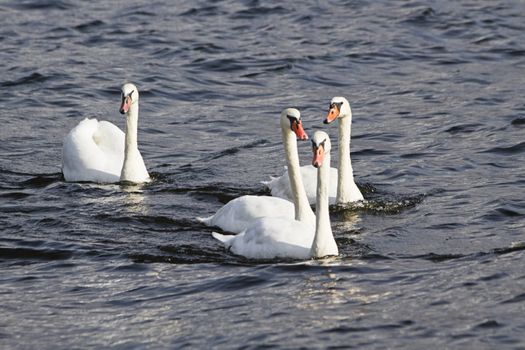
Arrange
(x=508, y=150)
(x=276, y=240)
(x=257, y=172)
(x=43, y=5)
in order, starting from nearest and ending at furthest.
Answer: (x=276, y=240) < (x=257, y=172) < (x=508, y=150) < (x=43, y=5)

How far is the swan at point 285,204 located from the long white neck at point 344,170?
101 cm

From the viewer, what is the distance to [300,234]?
1222 centimetres

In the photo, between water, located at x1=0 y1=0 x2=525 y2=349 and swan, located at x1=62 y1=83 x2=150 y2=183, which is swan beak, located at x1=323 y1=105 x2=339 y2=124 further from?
swan, located at x1=62 y1=83 x2=150 y2=183

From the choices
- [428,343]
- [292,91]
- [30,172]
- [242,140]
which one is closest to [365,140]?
[242,140]

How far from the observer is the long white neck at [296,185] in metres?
12.8

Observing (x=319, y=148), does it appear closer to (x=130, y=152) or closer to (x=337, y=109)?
(x=337, y=109)

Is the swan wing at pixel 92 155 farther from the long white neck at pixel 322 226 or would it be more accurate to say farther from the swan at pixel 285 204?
the long white neck at pixel 322 226

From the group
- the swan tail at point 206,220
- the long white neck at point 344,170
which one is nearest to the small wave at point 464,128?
the long white neck at point 344,170

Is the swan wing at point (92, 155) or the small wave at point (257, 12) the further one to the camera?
the small wave at point (257, 12)

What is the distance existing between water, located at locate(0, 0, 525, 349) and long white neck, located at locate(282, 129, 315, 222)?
55 centimetres

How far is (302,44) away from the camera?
23016 millimetres

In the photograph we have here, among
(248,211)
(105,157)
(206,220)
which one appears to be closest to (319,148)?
(248,211)

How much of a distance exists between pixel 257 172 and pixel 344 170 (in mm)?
1910

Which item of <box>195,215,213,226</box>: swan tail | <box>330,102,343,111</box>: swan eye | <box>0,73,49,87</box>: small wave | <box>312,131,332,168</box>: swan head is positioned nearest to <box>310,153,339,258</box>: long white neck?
<box>312,131,332,168</box>: swan head
